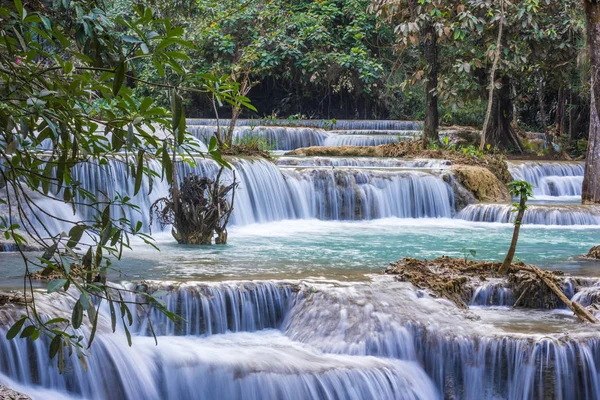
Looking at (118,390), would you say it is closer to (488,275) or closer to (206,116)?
(488,275)

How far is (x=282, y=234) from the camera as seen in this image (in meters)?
13.7

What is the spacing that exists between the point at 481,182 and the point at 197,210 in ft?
24.0

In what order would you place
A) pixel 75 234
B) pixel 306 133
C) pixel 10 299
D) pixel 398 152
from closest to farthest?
pixel 75 234, pixel 10 299, pixel 398 152, pixel 306 133

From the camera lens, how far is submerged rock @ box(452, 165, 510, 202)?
55.9 feet

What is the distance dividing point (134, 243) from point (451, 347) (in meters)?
5.69

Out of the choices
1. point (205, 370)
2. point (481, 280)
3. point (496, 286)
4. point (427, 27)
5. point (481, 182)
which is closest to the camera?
point (205, 370)

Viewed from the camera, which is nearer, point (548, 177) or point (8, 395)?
point (8, 395)

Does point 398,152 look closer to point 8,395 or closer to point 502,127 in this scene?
point 502,127

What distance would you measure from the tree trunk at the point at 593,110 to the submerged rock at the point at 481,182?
1872 mm

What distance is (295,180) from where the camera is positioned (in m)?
16.1

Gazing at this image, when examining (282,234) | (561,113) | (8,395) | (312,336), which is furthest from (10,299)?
(561,113)

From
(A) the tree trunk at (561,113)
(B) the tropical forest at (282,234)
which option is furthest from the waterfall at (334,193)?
(A) the tree trunk at (561,113)

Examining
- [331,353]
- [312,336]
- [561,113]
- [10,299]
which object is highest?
[561,113]

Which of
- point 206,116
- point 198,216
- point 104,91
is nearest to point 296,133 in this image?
point 206,116
